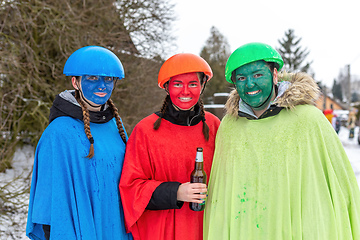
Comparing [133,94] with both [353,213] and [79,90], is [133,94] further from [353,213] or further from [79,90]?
[353,213]

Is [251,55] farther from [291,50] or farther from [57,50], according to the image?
[291,50]

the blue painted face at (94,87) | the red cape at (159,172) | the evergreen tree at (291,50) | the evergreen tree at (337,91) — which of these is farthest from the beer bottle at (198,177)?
the evergreen tree at (337,91)

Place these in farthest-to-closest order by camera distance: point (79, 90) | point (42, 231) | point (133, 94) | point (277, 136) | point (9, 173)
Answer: point (133, 94) → point (9, 173) → point (79, 90) → point (42, 231) → point (277, 136)

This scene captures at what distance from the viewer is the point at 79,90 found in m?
2.58

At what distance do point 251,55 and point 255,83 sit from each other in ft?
0.70

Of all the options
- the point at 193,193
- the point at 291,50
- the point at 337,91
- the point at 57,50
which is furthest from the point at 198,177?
the point at 337,91

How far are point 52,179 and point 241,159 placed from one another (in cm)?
144

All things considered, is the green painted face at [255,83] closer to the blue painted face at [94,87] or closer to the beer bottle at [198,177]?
the beer bottle at [198,177]

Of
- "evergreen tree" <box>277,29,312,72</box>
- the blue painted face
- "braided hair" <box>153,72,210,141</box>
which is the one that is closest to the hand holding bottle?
"braided hair" <box>153,72,210,141</box>

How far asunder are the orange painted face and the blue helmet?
49 cm

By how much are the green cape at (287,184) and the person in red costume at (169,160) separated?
0.29 meters

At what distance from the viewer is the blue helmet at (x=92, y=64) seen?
8.07ft

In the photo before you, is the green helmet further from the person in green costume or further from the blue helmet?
the blue helmet

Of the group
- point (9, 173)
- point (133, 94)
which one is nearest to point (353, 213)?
point (9, 173)
